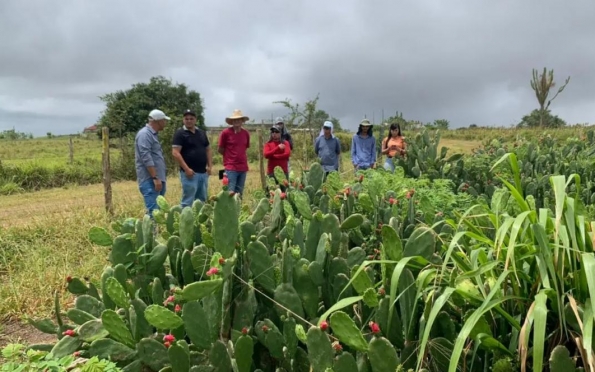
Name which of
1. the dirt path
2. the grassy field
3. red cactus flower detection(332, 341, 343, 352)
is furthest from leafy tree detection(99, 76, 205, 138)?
red cactus flower detection(332, 341, 343, 352)

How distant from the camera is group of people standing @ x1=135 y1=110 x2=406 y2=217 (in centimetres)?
536

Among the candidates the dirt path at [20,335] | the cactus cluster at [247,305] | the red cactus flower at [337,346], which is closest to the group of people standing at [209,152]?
the dirt path at [20,335]

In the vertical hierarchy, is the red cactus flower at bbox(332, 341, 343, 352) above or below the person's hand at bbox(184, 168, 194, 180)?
below

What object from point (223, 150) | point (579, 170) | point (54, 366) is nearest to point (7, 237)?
point (223, 150)

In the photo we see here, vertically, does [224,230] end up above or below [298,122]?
below

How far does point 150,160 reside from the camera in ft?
17.2

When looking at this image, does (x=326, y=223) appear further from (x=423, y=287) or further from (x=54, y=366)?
(x=54, y=366)

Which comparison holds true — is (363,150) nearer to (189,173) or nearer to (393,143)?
(393,143)

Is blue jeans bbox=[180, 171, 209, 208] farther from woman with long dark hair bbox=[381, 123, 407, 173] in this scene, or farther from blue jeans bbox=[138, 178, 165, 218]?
woman with long dark hair bbox=[381, 123, 407, 173]

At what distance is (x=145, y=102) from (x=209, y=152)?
24051 millimetres

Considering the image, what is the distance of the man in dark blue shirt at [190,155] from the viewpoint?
18.8ft

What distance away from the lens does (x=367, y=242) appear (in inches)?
101

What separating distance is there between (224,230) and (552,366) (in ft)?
3.70

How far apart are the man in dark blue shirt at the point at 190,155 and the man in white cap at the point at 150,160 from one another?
1.02 ft
